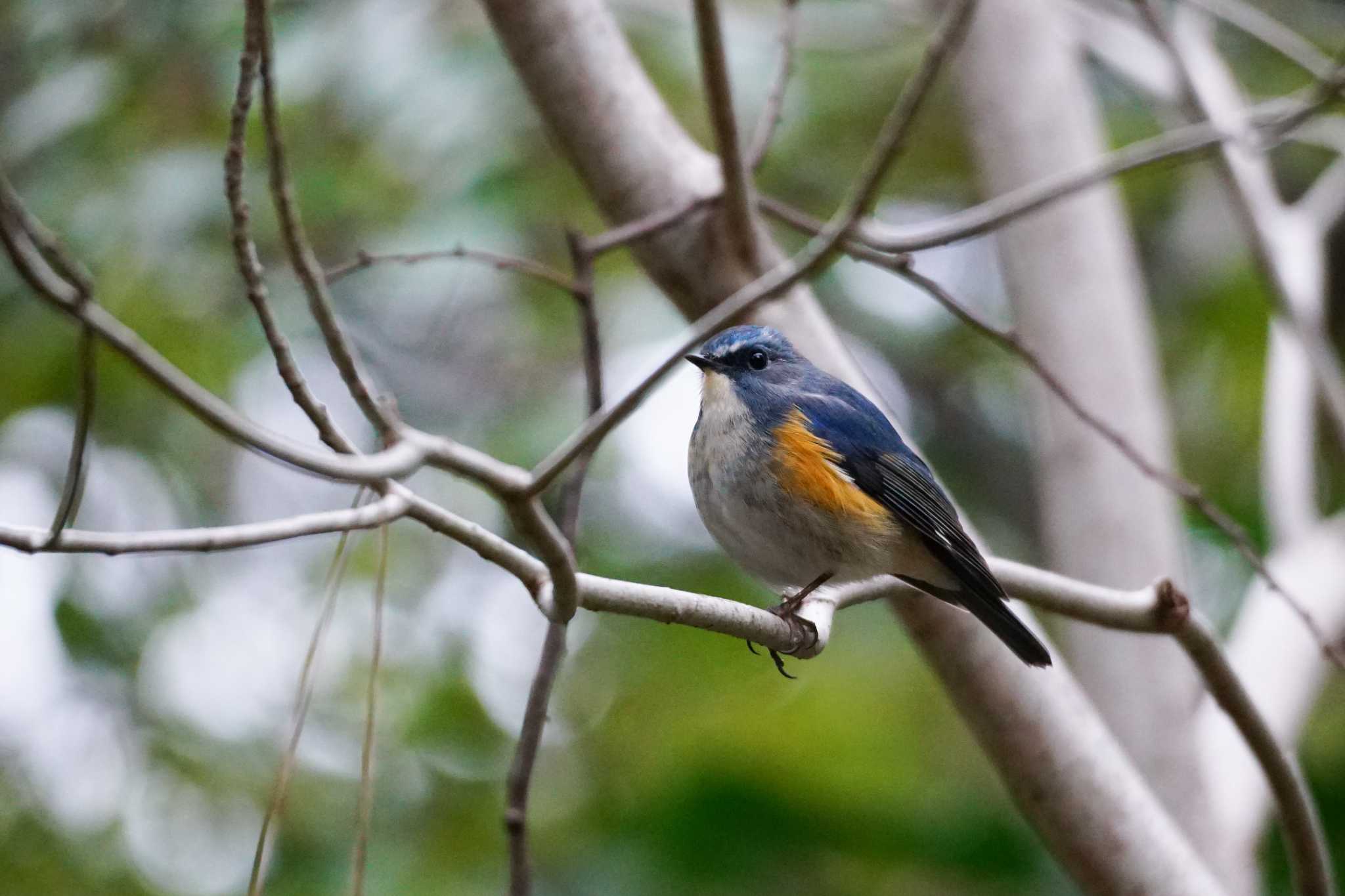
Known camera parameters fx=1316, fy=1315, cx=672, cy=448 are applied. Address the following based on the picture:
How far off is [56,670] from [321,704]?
3.48 feet

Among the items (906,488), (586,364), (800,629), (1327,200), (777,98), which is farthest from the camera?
(1327,200)

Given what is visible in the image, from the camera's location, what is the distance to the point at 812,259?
207cm

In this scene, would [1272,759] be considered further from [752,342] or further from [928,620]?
[752,342]

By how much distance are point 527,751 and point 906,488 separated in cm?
144

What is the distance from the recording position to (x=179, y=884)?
16.6 ft

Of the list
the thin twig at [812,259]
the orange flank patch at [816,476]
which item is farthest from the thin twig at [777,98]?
the thin twig at [812,259]

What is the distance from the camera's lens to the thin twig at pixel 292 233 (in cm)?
187

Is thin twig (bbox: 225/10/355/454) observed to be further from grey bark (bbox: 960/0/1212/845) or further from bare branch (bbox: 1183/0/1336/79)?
bare branch (bbox: 1183/0/1336/79)

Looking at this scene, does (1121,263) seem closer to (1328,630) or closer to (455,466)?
(1328,630)

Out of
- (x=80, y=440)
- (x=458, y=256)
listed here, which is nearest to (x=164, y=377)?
(x=80, y=440)

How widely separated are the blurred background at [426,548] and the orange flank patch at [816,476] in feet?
4.16

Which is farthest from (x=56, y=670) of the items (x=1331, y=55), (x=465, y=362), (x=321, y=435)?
(x=1331, y=55)

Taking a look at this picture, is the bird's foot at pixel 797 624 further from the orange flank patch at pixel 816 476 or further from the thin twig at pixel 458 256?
the thin twig at pixel 458 256

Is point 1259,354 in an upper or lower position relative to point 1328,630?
upper
